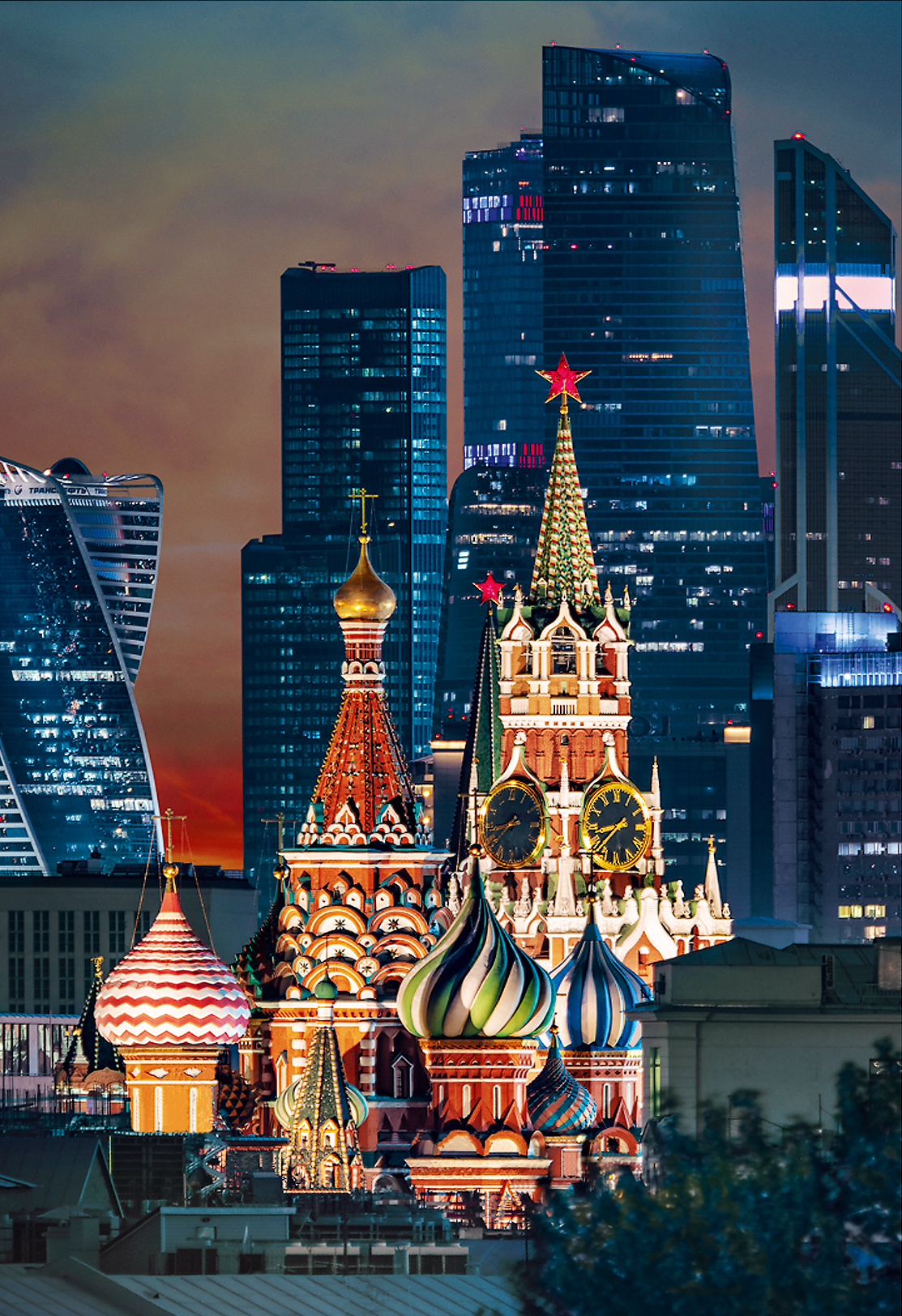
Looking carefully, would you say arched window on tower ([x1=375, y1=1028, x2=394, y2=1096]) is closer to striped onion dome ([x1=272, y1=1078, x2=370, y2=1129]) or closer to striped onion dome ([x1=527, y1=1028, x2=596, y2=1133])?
Answer: striped onion dome ([x1=272, y1=1078, x2=370, y2=1129])

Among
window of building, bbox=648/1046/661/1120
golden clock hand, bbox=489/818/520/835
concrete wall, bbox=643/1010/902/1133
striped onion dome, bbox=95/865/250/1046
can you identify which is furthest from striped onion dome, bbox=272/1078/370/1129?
golden clock hand, bbox=489/818/520/835

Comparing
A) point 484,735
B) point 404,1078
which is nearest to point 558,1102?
point 404,1078

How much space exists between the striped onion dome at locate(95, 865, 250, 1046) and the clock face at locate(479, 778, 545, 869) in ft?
95.6

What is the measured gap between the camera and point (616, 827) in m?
123

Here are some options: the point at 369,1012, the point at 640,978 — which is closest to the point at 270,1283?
the point at 369,1012

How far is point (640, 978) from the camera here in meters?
111

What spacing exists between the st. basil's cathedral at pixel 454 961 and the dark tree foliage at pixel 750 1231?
103 ft

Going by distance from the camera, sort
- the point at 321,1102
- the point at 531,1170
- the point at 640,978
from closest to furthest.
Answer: the point at 531,1170
the point at 321,1102
the point at 640,978

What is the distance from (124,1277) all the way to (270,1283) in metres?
2.47

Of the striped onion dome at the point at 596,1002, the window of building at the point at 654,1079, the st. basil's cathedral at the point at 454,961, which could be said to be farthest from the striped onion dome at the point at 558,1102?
the window of building at the point at 654,1079

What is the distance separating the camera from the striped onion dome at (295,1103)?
97.3m

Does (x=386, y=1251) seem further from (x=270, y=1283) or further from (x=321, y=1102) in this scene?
(x=321, y=1102)

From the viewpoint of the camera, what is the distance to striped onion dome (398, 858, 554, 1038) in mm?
89125

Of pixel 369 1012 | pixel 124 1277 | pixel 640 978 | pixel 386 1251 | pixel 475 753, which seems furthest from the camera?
pixel 475 753
